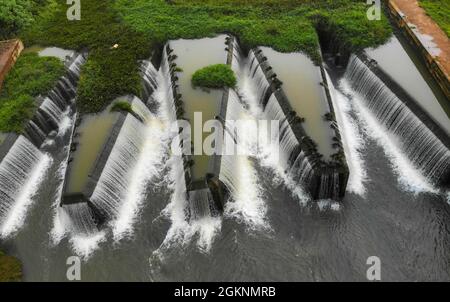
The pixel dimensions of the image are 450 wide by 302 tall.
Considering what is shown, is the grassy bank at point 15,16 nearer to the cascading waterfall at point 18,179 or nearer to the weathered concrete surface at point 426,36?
the cascading waterfall at point 18,179

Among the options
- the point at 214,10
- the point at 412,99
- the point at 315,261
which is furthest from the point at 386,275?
the point at 214,10

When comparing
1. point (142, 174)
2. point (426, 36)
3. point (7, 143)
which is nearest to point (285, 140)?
point (142, 174)

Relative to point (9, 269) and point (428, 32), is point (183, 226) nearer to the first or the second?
point (9, 269)

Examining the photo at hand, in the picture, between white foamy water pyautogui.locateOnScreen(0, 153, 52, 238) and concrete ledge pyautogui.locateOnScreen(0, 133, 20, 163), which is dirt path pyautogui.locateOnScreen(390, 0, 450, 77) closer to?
white foamy water pyautogui.locateOnScreen(0, 153, 52, 238)

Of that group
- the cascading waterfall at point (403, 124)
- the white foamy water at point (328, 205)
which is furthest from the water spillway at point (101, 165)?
the cascading waterfall at point (403, 124)

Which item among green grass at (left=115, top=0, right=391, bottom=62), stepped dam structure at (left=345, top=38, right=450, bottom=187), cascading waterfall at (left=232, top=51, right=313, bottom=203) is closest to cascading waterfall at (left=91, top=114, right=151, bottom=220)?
cascading waterfall at (left=232, top=51, right=313, bottom=203)

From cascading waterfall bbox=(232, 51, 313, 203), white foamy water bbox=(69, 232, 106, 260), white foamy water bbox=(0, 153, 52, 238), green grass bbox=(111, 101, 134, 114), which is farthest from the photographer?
green grass bbox=(111, 101, 134, 114)
